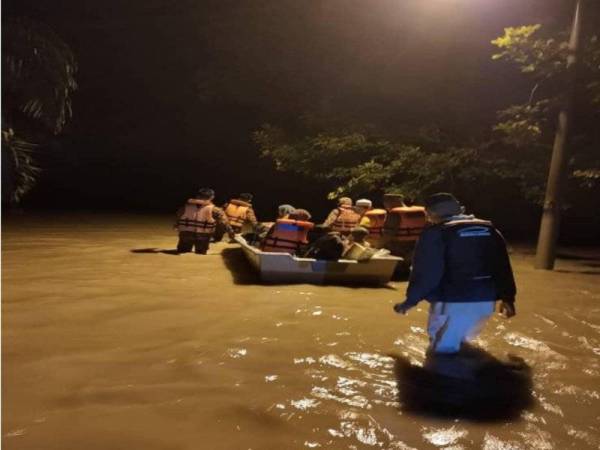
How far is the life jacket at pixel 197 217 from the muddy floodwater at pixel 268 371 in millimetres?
2887

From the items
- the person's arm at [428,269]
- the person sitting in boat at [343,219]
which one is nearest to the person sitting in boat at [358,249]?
the person sitting in boat at [343,219]

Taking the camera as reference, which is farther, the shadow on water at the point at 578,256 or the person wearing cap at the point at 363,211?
the shadow on water at the point at 578,256

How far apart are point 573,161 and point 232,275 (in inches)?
315

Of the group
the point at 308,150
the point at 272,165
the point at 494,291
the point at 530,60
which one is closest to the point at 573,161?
the point at 530,60

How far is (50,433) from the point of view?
3.75m

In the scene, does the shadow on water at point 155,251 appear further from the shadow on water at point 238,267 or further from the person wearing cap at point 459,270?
the person wearing cap at point 459,270

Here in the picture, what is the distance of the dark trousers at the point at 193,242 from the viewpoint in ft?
39.5

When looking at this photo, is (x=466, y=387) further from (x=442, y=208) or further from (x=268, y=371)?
(x=268, y=371)

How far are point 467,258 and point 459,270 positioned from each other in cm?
13

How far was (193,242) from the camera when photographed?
1216 centimetres

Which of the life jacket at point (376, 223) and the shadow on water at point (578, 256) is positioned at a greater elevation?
the life jacket at point (376, 223)

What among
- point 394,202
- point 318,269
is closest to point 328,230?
point 394,202

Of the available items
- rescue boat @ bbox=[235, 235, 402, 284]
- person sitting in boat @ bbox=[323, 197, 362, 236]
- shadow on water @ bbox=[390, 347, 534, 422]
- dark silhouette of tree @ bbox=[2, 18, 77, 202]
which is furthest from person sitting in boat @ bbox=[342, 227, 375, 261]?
dark silhouette of tree @ bbox=[2, 18, 77, 202]

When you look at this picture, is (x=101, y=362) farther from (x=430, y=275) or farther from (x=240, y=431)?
(x=430, y=275)
